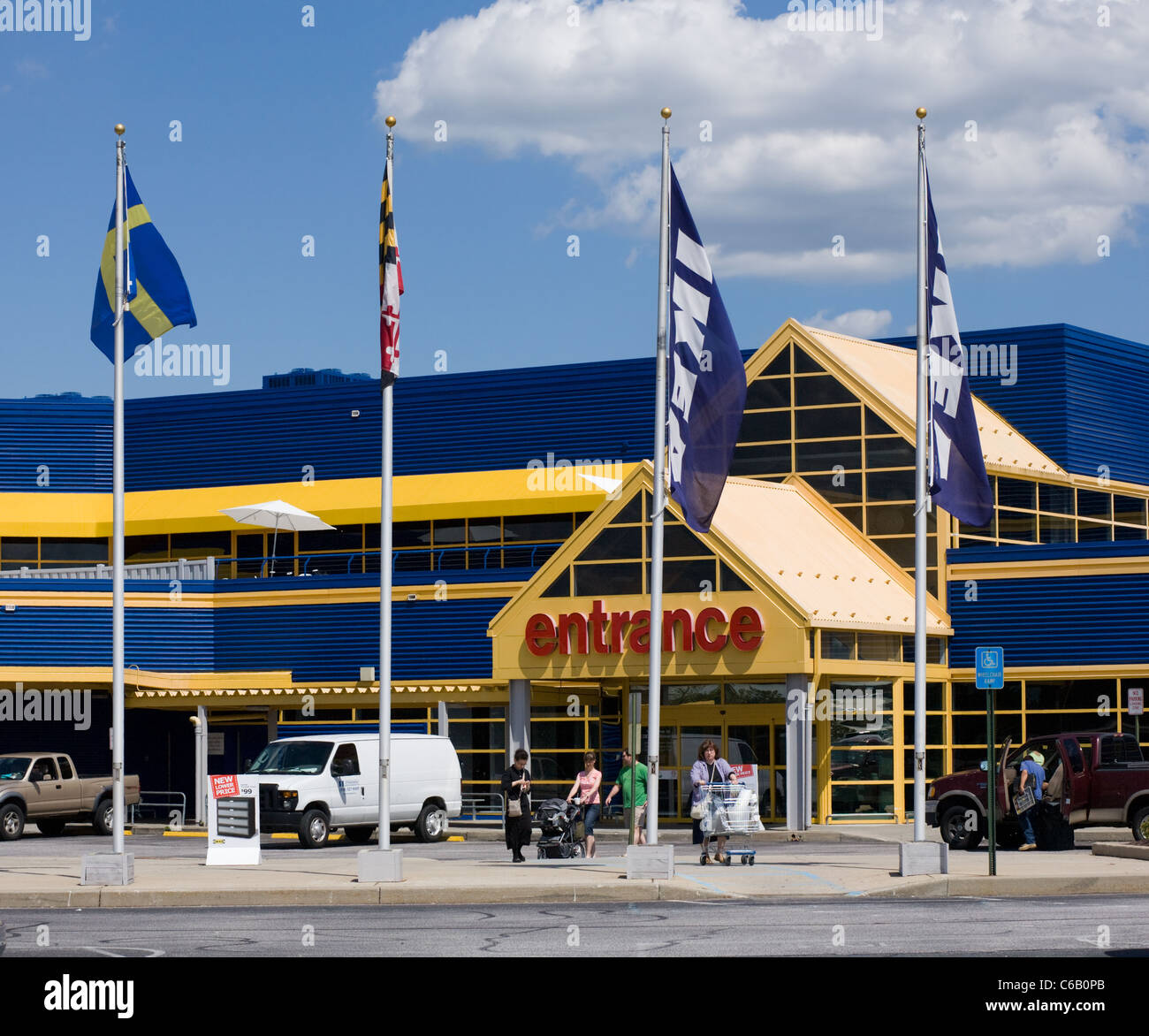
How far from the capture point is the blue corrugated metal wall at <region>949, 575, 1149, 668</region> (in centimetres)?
3419

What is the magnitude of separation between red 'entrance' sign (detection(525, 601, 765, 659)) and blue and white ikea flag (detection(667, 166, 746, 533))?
11.3 m

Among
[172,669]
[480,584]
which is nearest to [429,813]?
[480,584]

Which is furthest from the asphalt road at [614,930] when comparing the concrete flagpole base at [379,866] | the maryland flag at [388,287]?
the maryland flag at [388,287]

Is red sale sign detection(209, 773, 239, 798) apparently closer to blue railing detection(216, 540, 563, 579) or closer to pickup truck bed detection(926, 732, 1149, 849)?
pickup truck bed detection(926, 732, 1149, 849)

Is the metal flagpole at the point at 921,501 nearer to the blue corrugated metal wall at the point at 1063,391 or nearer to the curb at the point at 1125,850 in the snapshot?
the curb at the point at 1125,850

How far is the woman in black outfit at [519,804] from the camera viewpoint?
80.1ft

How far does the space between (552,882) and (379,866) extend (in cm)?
204

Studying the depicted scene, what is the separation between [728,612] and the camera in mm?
32156

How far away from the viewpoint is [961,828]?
93.3 ft

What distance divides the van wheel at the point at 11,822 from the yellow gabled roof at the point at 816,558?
48.6 ft

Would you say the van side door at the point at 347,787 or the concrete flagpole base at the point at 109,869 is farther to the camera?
the van side door at the point at 347,787

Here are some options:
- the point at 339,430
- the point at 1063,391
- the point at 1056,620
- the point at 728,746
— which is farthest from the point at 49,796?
the point at 1063,391

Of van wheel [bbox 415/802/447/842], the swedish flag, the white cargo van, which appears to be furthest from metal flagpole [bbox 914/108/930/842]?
van wheel [bbox 415/802/447/842]
